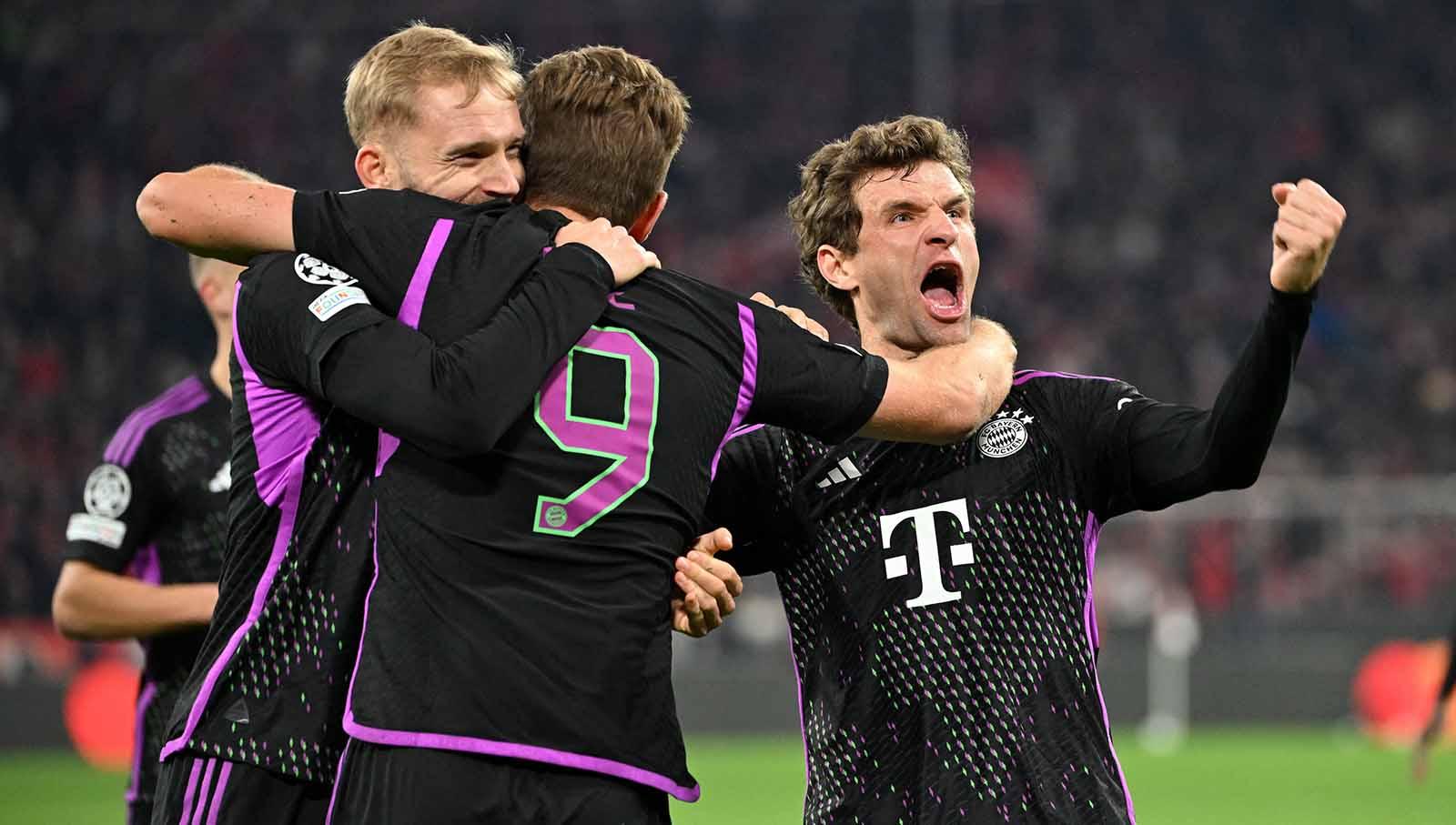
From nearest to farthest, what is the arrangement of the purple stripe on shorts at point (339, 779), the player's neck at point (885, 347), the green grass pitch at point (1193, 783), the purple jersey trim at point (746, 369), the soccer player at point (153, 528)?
the purple stripe on shorts at point (339, 779), the purple jersey trim at point (746, 369), the player's neck at point (885, 347), the soccer player at point (153, 528), the green grass pitch at point (1193, 783)

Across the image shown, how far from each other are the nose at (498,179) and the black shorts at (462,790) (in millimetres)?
1033

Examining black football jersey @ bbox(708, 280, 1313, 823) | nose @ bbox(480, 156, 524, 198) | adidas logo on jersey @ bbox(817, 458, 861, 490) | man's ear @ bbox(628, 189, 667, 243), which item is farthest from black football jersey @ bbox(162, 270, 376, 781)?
adidas logo on jersey @ bbox(817, 458, 861, 490)

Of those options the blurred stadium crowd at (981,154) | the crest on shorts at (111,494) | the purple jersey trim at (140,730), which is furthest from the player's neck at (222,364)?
the blurred stadium crowd at (981,154)

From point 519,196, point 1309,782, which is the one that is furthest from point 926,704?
point 1309,782

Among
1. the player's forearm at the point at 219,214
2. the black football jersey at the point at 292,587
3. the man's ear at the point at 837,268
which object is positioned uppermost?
the man's ear at the point at 837,268

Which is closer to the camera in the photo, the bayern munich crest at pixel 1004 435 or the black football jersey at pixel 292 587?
the black football jersey at pixel 292 587

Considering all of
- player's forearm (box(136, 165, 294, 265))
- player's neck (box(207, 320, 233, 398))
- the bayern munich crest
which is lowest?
the bayern munich crest

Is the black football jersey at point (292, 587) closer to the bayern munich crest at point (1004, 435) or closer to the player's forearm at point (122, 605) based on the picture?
the bayern munich crest at point (1004, 435)

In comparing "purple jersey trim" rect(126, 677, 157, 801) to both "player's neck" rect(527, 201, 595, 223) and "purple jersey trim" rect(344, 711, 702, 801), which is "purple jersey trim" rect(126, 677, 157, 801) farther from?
"player's neck" rect(527, 201, 595, 223)

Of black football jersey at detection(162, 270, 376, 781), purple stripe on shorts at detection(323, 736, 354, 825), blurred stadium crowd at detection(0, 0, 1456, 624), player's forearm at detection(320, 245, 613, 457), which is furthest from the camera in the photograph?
blurred stadium crowd at detection(0, 0, 1456, 624)

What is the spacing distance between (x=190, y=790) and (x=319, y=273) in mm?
951

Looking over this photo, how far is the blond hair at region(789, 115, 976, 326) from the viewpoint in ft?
13.5

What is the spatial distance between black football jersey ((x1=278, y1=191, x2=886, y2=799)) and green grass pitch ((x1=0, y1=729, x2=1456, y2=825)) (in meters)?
8.62

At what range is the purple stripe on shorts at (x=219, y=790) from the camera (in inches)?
124
